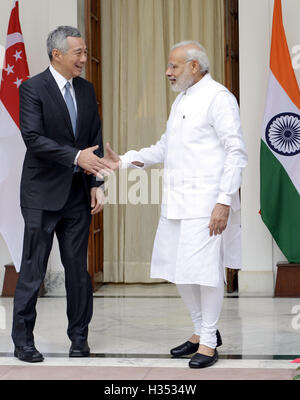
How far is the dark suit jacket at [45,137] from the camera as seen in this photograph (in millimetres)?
3779

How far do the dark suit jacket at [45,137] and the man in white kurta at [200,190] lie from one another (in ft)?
0.86

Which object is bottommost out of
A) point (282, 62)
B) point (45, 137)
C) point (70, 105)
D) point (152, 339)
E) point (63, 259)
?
point (152, 339)

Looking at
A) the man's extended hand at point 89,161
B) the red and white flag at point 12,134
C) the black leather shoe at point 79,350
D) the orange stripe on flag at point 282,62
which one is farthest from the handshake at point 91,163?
the orange stripe on flag at point 282,62

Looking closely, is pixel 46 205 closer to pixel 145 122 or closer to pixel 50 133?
pixel 50 133

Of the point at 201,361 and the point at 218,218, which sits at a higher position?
the point at 218,218

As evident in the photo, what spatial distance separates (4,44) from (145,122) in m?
1.42

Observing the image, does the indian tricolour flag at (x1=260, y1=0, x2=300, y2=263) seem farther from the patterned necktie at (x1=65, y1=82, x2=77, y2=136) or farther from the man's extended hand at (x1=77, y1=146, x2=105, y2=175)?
the man's extended hand at (x1=77, y1=146, x2=105, y2=175)

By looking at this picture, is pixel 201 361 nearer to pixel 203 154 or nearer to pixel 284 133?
pixel 203 154

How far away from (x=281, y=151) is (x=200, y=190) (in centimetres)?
215

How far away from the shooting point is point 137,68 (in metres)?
6.67

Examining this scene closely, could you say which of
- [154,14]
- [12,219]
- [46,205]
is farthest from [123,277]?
[46,205]

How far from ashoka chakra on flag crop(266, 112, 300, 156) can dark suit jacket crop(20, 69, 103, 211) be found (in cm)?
217

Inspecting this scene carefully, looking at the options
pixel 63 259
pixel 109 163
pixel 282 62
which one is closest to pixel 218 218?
pixel 109 163

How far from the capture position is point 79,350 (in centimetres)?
393
